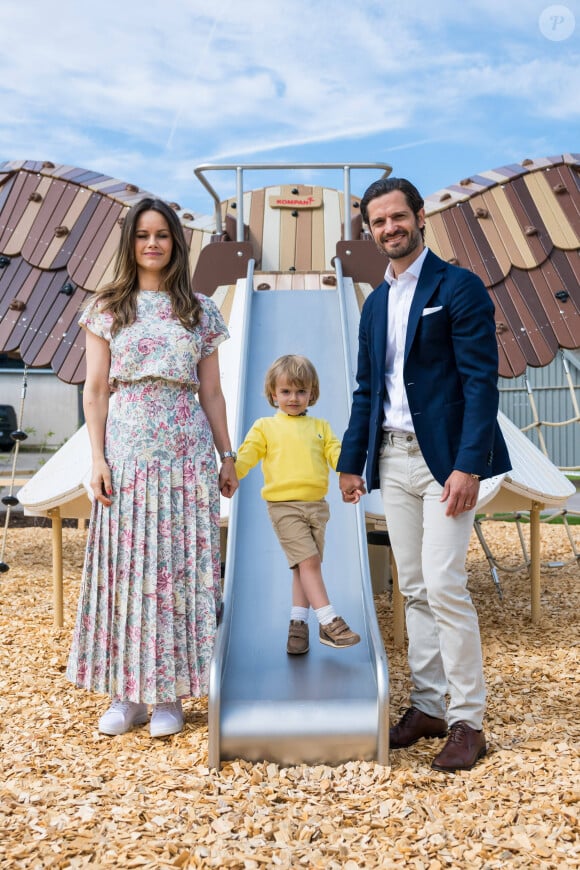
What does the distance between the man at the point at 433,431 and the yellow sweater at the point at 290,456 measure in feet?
1.11

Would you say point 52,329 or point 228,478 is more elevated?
point 52,329

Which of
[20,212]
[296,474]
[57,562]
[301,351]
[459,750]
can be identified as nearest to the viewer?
[459,750]

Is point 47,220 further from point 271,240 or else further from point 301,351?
point 301,351

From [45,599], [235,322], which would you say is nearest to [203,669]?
[235,322]

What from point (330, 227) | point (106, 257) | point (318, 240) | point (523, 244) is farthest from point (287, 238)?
point (523, 244)

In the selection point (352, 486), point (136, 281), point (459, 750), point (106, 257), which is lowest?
point (459, 750)

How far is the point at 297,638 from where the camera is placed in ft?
9.75

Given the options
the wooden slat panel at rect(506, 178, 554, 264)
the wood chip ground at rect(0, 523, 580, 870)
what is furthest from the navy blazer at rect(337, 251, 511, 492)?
the wooden slat panel at rect(506, 178, 554, 264)

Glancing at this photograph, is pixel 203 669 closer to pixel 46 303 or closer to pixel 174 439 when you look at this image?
pixel 174 439

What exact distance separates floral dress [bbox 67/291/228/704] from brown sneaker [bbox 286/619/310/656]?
0.29 m

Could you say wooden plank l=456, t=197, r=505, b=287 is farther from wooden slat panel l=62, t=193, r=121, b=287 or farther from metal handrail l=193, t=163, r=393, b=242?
wooden slat panel l=62, t=193, r=121, b=287

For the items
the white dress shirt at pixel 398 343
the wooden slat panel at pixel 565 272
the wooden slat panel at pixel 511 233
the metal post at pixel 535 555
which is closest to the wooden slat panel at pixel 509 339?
the wooden slat panel at pixel 511 233

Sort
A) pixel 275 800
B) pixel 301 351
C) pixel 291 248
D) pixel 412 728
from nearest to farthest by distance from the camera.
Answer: pixel 275 800
pixel 412 728
pixel 301 351
pixel 291 248

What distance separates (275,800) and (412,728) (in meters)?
0.59
